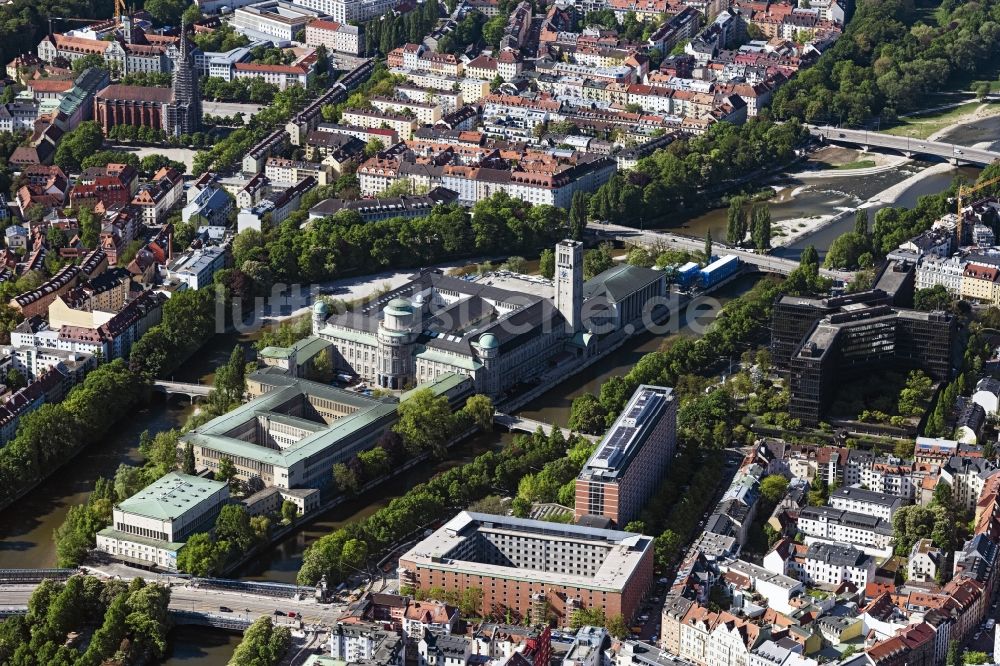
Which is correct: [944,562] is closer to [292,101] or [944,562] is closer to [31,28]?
[292,101]

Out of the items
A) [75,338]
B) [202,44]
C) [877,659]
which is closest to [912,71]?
[202,44]

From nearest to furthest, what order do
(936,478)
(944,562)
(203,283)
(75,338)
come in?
(944,562) < (936,478) < (75,338) < (203,283)

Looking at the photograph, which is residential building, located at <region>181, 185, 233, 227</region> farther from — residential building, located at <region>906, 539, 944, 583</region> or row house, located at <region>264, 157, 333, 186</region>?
residential building, located at <region>906, 539, 944, 583</region>

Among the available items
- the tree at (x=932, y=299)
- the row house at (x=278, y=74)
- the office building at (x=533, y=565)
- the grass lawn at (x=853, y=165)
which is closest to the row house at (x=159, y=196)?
the row house at (x=278, y=74)

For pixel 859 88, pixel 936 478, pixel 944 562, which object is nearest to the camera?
pixel 944 562

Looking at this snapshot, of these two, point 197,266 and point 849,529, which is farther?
point 197,266

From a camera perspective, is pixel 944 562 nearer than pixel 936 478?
Yes

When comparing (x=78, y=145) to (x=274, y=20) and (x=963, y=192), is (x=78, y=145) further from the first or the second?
(x=963, y=192)

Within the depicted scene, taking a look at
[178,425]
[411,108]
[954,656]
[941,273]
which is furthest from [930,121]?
[954,656]
